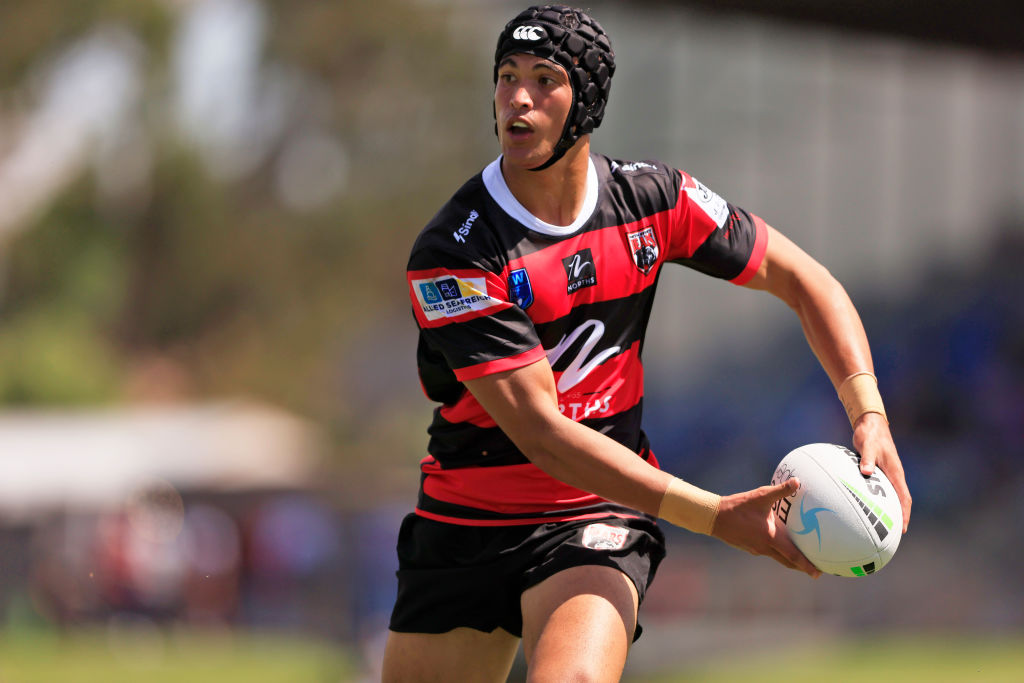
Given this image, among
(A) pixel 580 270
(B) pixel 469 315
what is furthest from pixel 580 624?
(A) pixel 580 270

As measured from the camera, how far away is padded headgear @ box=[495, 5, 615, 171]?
441cm

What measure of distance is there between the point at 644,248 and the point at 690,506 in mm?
1078

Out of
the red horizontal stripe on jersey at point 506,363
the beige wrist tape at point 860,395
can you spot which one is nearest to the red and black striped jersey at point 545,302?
the red horizontal stripe on jersey at point 506,363

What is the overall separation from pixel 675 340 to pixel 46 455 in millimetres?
14988

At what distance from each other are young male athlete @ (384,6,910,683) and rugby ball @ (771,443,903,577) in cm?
8

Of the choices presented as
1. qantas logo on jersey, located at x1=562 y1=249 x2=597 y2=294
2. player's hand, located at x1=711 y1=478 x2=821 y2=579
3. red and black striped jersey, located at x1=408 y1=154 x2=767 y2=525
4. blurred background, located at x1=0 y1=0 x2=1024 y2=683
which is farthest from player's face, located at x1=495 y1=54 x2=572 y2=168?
blurred background, located at x1=0 y1=0 x2=1024 y2=683

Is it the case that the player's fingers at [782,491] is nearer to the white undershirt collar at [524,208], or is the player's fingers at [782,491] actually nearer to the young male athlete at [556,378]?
the young male athlete at [556,378]

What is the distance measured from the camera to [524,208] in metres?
4.57

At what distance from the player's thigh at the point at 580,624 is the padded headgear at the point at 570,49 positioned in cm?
148

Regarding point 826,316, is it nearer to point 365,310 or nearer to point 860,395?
point 860,395

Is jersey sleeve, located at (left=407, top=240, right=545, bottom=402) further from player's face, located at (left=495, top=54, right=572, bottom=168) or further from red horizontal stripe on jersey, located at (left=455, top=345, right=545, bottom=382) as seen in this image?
player's face, located at (left=495, top=54, right=572, bottom=168)

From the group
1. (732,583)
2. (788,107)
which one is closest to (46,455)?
(732,583)

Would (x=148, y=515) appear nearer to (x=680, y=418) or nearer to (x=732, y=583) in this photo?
(x=732, y=583)

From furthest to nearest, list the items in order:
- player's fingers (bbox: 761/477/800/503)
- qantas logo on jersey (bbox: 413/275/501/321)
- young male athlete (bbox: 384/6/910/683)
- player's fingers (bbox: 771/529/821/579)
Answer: qantas logo on jersey (bbox: 413/275/501/321)
young male athlete (bbox: 384/6/910/683)
player's fingers (bbox: 771/529/821/579)
player's fingers (bbox: 761/477/800/503)
